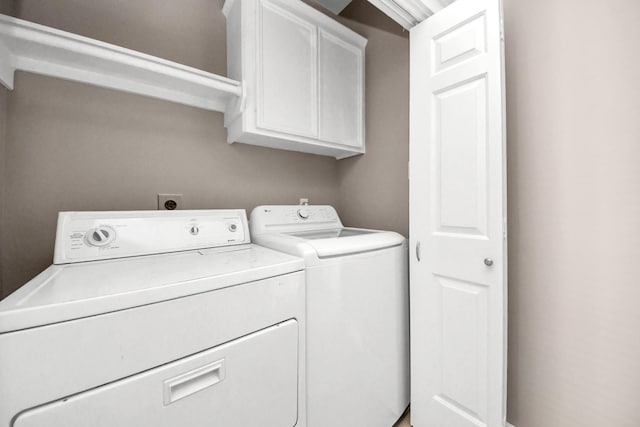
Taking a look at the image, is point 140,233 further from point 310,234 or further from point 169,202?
point 310,234

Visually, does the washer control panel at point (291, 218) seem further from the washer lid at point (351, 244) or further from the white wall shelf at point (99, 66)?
the white wall shelf at point (99, 66)

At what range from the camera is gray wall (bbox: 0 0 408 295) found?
3.64 feet

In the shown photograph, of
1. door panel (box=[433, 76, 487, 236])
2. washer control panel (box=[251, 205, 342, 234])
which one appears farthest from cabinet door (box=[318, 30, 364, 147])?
door panel (box=[433, 76, 487, 236])

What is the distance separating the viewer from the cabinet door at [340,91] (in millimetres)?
1716

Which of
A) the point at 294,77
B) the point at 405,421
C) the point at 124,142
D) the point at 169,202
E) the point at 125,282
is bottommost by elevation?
the point at 405,421

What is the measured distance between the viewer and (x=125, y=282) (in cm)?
72

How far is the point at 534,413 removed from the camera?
1195 millimetres

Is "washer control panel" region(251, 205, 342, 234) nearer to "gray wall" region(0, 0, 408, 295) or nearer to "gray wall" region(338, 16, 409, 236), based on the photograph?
"gray wall" region(0, 0, 408, 295)

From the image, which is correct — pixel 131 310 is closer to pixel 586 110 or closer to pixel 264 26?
pixel 264 26

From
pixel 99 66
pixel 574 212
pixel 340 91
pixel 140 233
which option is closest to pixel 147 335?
pixel 140 233

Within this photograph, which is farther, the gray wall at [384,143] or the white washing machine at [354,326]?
the gray wall at [384,143]

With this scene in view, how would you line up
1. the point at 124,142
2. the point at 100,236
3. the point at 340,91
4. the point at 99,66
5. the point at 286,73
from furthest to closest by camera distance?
the point at 340,91, the point at 286,73, the point at 124,142, the point at 99,66, the point at 100,236

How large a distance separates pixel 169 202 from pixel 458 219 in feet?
5.18

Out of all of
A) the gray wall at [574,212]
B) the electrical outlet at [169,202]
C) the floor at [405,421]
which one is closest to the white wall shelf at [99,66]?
the electrical outlet at [169,202]
